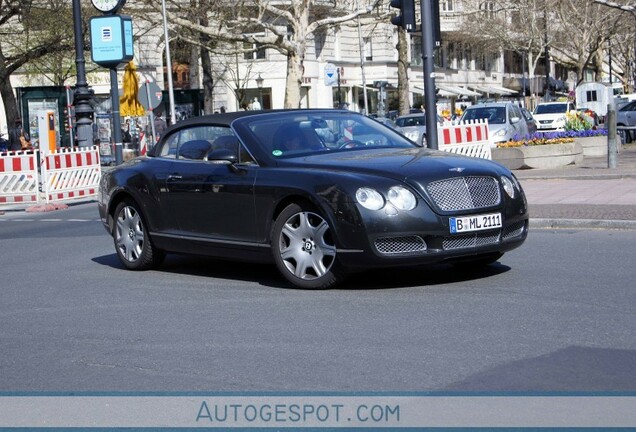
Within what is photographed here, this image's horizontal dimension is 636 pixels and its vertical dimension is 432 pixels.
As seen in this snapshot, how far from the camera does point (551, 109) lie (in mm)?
52250

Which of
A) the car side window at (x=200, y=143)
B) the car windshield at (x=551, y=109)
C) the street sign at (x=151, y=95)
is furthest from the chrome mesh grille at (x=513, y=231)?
the car windshield at (x=551, y=109)

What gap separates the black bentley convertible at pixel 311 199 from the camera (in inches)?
363

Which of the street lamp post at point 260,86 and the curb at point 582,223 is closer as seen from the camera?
the curb at point 582,223

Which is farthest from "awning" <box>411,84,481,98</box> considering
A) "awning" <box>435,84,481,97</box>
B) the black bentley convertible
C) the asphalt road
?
the asphalt road

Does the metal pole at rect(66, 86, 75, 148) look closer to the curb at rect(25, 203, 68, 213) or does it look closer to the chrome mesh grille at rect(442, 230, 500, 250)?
the curb at rect(25, 203, 68, 213)

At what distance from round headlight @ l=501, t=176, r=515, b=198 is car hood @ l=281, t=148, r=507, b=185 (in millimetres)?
64

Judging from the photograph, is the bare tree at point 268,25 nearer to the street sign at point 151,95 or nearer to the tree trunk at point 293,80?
the tree trunk at point 293,80

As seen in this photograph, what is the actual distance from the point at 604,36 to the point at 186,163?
214ft

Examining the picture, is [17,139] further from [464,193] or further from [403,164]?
[464,193]

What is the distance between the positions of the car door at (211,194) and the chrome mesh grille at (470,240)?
1723 mm

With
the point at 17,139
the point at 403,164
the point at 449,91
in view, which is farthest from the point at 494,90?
the point at 403,164

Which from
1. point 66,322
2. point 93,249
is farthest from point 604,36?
point 66,322

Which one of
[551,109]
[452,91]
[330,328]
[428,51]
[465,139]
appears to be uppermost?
[452,91]

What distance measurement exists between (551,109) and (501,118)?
18.1 metres
